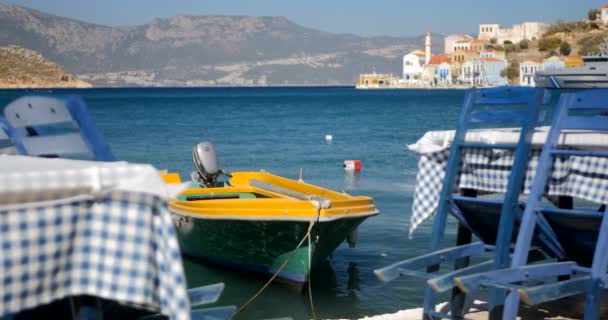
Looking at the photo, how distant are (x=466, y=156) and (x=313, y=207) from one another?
4.25 metres

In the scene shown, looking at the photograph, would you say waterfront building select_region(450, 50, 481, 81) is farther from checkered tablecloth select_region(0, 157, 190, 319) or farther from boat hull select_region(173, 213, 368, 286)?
checkered tablecloth select_region(0, 157, 190, 319)

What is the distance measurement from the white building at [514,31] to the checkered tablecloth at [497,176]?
170m

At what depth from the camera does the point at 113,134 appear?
48.2m

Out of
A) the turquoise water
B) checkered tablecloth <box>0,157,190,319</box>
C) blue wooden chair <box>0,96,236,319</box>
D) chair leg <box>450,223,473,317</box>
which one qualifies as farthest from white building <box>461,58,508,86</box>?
checkered tablecloth <box>0,157,190,319</box>

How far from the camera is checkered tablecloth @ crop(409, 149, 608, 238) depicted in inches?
201

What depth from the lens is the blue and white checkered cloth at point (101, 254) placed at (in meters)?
2.93

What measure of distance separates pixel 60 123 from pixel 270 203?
5.78 metres

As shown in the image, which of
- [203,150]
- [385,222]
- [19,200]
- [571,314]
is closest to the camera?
[19,200]

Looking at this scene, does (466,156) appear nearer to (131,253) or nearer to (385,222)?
(131,253)

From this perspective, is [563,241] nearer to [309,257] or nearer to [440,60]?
[309,257]

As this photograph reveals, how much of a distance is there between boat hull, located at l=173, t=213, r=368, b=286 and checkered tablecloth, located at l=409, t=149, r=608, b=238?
4.06 m

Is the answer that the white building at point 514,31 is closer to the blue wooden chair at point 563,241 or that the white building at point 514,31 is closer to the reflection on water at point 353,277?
the reflection on water at point 353,277

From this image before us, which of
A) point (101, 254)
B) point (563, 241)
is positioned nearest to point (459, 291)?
point (563, 241)

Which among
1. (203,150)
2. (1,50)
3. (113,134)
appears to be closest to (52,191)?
(203,150)
